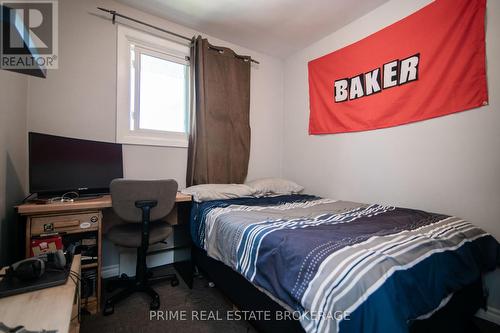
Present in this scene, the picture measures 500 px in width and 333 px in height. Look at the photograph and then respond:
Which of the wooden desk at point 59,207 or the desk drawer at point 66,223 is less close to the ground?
the wooden desk at point 59,207

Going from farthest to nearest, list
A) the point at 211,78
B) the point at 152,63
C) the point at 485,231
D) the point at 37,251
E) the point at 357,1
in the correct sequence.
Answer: the point at 211,78
the point at 152,63
the point at 357,1
the point at 485,231
the point at 37,251

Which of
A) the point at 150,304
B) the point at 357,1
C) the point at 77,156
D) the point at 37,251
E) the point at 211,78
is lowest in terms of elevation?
the point at 150,304

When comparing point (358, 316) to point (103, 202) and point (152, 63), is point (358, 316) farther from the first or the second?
point (152, 63)

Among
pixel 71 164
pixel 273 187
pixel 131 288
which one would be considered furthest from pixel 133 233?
pixel 273 187

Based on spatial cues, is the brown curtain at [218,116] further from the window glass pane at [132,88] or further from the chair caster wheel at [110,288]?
the chair caster wheel at [110,288]

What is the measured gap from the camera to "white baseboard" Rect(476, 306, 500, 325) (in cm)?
149

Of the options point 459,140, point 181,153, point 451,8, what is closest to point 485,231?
point 459,140

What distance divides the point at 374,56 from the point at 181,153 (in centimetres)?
222

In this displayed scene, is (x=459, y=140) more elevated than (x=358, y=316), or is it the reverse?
(x=459, y=140)

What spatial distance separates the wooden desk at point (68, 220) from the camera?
132cm

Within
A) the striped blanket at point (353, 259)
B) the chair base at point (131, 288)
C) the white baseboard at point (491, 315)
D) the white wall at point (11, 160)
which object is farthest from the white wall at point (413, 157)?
the white wall at point (11, 160)

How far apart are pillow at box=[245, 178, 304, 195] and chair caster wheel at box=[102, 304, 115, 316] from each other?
150 cm

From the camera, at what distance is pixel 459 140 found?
5.46 feet

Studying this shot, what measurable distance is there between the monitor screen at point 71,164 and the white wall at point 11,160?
116mm
